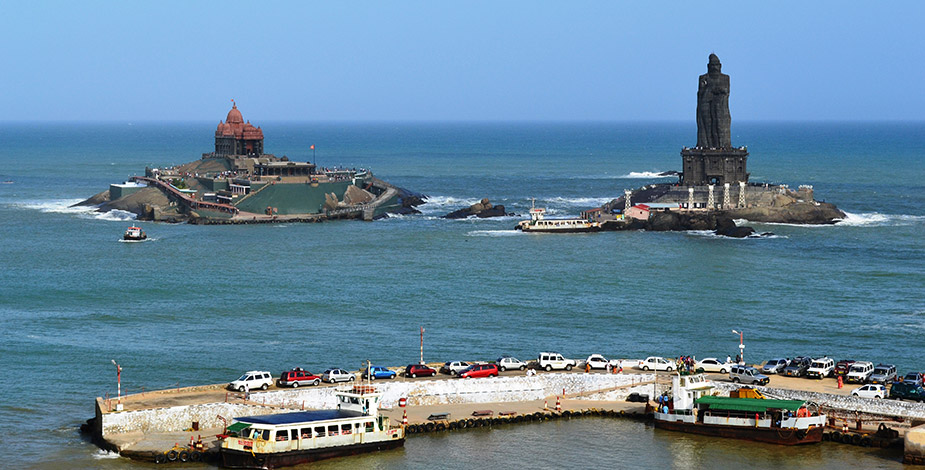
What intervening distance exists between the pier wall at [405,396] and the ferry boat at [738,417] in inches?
151

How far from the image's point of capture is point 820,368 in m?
61.4

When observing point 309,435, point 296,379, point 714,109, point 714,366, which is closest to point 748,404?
point 714,366

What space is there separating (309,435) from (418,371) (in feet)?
33.6

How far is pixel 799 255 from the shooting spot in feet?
374

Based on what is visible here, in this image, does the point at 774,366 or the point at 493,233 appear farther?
the point at 493,233

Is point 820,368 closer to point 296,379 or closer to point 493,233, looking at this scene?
point 296,379

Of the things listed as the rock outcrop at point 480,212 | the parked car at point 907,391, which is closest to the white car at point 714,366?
the parked car at point 907,391

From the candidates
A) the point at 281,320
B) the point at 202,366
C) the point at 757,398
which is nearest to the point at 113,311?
the point at 281,320

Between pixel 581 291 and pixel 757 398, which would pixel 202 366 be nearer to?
pixel 757 398

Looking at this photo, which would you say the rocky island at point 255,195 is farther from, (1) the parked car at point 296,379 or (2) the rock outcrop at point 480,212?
(1) the parked car at point 296,379

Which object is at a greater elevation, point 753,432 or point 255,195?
point 255,195

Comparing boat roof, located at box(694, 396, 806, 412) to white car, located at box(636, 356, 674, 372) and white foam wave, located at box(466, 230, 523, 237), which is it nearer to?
white car, located at box(636, 356, 674, 372)

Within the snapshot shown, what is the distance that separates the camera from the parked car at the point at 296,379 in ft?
192

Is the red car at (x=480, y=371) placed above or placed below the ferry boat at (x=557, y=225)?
above
